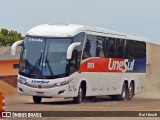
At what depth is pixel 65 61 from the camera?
24.7m

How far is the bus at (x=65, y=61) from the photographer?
2459cm

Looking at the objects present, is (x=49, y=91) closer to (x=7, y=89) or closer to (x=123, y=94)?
(x=123, y=94)

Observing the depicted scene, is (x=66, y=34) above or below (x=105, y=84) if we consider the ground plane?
above

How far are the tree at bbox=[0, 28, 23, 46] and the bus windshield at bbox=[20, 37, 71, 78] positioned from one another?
208 feet

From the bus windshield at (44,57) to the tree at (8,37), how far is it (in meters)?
63.4

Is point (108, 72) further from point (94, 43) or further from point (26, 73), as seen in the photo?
point (26, 73)

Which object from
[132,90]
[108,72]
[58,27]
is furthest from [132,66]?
[58,27]

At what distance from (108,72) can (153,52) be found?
18.4 metres

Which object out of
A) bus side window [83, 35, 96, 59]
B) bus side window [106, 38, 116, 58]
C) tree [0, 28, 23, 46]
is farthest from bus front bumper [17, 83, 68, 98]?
tree [0, 28, 23, 46]

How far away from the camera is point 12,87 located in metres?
48.0

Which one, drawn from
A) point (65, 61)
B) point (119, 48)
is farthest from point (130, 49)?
point (65, 61)

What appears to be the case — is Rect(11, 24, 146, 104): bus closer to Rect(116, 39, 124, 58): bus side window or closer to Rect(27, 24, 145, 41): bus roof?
Rect(27, 24, 145, 41): bus roof

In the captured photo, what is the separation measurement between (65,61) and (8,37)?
64364 mm

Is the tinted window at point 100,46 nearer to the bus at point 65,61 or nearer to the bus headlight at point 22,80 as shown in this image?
the bus at point 65,61
